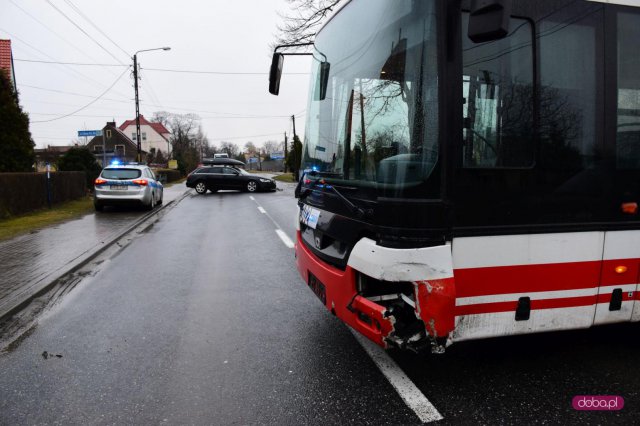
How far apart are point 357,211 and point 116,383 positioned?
2.17m

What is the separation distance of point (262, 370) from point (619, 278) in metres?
2.66

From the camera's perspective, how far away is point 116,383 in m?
3.19

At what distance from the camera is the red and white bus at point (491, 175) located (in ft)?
8.65

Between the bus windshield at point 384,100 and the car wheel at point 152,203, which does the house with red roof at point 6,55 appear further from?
the bus windshield at point 384,100

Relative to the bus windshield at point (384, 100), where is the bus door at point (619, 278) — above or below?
below

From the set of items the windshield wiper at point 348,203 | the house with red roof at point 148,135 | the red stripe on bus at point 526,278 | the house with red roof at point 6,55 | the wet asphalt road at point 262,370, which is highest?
the house with red roof at point 148,135

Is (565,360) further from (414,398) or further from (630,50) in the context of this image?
(630,50)

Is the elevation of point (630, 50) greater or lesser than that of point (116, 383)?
greater

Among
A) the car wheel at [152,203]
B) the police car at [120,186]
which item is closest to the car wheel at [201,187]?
the car wheel at [152,203]

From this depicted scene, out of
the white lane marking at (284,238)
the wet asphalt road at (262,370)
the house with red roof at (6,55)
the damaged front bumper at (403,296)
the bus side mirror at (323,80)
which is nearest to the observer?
the damaged front bumper at (403,296)

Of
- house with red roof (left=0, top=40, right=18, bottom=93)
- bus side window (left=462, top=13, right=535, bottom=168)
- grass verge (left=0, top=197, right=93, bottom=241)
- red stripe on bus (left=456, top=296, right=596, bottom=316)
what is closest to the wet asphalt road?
red stripe on bus (left=456, top=296, right=596, bottom=316)

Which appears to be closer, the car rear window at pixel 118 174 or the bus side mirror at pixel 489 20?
the bus side mirror at pixel 489 20

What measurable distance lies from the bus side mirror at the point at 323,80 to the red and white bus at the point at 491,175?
0.77m

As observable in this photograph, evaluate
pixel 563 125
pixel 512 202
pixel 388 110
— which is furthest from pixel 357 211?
pixel 563 125
